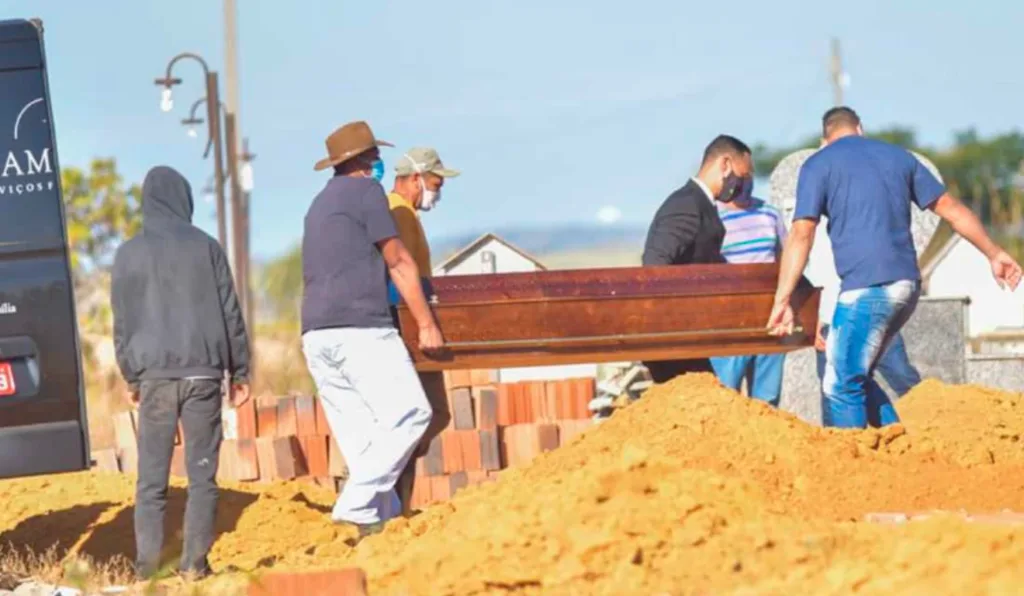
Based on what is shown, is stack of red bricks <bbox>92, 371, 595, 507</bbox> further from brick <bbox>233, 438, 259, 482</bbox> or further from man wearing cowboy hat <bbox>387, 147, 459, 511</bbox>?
man wearing cowboy hat <bbox>387, 147, 459, 511</bbox>

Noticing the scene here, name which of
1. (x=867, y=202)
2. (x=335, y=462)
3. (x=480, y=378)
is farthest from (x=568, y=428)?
→ (x=867, y=202)

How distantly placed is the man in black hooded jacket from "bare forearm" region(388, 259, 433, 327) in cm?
74

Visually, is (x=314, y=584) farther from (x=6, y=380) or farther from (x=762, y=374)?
(x=762, y=374)

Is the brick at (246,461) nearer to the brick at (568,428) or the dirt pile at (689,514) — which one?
the dirt pile at (689,514)

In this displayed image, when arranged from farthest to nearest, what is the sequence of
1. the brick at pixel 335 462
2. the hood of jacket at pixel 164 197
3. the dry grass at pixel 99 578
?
the brick at pixel 335 462 → the hood of jacket at pixel 164 197 → the dry grass at pixel 99 578

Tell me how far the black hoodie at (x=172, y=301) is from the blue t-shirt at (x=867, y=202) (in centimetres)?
280

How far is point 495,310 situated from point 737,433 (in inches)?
63.4

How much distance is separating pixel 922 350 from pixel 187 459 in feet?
20.0

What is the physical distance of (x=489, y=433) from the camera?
44.1 ft

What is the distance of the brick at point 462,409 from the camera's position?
13602 millimetres

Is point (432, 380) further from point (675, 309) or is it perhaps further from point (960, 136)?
point (960, 136)

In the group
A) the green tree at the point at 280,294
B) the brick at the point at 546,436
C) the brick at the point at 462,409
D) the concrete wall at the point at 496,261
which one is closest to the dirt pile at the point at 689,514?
the brick at the point at 462,409

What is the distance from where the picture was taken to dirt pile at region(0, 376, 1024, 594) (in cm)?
675

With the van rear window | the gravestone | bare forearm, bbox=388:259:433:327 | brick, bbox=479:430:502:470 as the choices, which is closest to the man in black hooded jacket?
the van rear window
